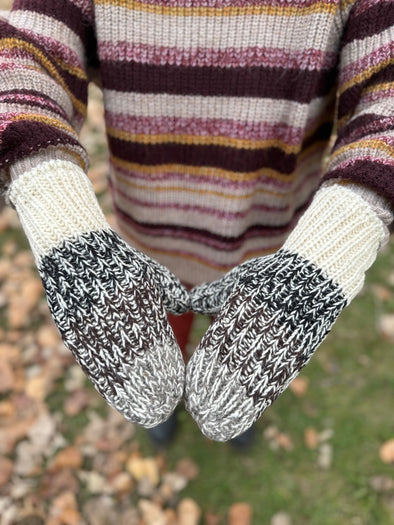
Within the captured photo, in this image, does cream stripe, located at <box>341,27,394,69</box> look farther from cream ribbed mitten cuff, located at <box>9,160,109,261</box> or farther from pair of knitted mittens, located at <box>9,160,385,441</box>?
cream ribbed mitten cuff, located at <box>9,160,109,261</box>

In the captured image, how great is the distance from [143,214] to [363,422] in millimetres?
1215

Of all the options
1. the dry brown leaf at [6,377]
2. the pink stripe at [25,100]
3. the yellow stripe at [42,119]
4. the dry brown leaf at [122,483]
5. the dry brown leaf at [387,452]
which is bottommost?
the dry brown leaf at [122,483]

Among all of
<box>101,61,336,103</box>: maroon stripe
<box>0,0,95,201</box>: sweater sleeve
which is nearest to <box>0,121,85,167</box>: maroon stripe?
<box>0,0,95,201</box>: sweater sleeve

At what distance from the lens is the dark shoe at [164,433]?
1.69m

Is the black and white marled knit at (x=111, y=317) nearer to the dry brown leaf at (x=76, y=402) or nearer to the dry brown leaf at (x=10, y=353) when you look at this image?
the dry brown leaf at (x=76, y=402)

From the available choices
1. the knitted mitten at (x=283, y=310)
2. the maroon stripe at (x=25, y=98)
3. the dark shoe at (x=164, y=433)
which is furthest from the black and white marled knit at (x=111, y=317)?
the dark shoe at (x=164, y=433)

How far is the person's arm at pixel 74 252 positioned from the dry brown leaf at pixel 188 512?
37.3 inches

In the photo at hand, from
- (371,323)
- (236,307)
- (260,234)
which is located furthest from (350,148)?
(371,323)

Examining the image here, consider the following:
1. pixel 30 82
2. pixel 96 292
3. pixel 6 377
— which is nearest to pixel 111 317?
pixel 96 292

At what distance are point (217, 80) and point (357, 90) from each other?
280 mm

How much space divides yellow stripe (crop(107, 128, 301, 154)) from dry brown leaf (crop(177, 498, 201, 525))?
1231 millimetres

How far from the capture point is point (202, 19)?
871mm

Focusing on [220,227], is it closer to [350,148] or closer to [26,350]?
[350,148]

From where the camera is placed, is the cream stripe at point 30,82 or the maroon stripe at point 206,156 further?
the maroon stripe at point 206,156
